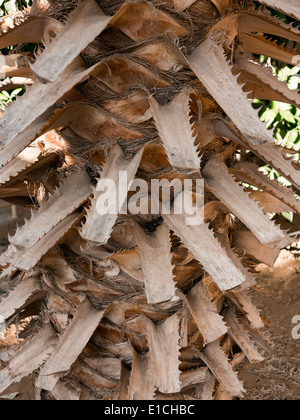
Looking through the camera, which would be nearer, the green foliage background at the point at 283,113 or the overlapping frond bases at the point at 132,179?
the overlapping frond bases at the point at 132,179

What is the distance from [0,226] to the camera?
302 cm

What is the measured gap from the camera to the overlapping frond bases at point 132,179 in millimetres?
908

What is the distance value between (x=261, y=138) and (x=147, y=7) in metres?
0.30

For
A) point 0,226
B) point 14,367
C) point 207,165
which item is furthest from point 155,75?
point 0,226

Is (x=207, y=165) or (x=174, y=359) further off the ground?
(x=207, y=165)

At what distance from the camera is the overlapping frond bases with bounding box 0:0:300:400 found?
0.91 metres

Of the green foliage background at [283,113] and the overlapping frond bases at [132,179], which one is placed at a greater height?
the overlapping frond bases at [132,179]

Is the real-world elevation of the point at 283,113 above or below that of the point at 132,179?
below

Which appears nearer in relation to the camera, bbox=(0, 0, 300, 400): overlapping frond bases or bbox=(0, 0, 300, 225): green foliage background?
bbox=(0, 0, 300, 400): overlapping frond bases

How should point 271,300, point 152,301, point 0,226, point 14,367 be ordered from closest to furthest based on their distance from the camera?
1. point 152,301
2. point 14,367
3. point 271,300
4. point 0,226

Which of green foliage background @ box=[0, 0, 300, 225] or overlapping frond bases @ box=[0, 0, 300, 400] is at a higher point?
overlapping frond bases @ box=[0, 0, 300, 400]

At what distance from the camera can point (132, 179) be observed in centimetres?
93

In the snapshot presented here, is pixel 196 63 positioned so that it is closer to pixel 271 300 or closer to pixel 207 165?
pixel 207 165
